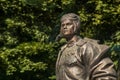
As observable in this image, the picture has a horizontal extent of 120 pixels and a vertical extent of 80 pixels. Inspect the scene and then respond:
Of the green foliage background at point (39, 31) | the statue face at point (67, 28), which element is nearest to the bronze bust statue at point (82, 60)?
the statue face at point (67, 28)

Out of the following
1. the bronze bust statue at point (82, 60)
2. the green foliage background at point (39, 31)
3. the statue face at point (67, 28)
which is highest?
the statue face at point (67, 28)

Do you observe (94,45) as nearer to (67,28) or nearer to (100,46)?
(100,46)

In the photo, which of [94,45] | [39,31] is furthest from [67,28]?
[39,31]

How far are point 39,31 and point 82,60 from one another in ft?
51.4

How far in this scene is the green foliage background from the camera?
20.2 meters

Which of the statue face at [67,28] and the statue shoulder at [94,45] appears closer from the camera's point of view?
the statue shoulder at [94,45]

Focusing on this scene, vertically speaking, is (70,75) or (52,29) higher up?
(70,75)

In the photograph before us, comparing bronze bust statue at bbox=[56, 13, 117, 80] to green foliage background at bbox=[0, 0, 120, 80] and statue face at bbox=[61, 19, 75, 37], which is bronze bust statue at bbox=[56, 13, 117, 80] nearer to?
statue face at bbox=[61, 19, 75, 37]

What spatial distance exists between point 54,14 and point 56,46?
1.76 meters

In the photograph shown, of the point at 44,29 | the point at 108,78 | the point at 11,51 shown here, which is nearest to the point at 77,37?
the point at 108,78

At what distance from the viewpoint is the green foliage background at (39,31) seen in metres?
20.2

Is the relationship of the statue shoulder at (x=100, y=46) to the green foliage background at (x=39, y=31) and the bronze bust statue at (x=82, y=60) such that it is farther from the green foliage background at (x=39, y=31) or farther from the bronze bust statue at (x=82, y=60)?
the green foliage background at (x=39, y=31)

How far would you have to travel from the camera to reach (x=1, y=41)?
67.8 feet

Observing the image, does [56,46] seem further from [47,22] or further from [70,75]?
[70,75]
